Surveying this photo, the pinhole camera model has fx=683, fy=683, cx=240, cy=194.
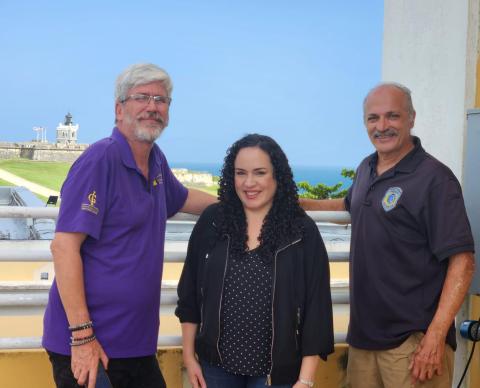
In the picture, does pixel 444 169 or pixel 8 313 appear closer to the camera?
pixel 444 169

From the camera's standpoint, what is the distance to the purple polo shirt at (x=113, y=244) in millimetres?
2279

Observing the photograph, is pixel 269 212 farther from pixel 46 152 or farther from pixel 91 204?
pixel 46 152

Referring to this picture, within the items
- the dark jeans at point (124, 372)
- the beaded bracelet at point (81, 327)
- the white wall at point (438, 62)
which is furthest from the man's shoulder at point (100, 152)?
the white wall at point (438, 62)

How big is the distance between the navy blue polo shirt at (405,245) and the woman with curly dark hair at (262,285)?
0.33 m

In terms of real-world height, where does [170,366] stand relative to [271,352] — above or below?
below

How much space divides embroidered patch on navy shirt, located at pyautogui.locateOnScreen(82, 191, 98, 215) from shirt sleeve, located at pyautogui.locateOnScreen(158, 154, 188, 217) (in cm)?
47

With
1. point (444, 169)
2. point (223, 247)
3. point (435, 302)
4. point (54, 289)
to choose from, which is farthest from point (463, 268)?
point (54, 289)

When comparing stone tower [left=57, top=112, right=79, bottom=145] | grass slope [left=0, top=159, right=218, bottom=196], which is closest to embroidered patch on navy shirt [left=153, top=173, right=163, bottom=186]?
grass slope [left=0, top=159, right=218, bottom=196]

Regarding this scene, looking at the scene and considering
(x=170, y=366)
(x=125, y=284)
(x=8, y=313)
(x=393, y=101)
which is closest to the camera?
(x=125, y=284)

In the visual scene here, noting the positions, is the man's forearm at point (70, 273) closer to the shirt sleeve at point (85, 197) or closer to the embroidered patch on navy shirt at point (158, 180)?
the shirt sleeve at point (85, 197)

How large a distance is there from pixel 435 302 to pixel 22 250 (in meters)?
1.69

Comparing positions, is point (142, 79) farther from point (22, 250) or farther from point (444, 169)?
point (444, 169)

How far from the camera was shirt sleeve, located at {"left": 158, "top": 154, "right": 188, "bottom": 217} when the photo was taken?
2740 millimetres

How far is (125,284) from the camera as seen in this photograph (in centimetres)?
238
